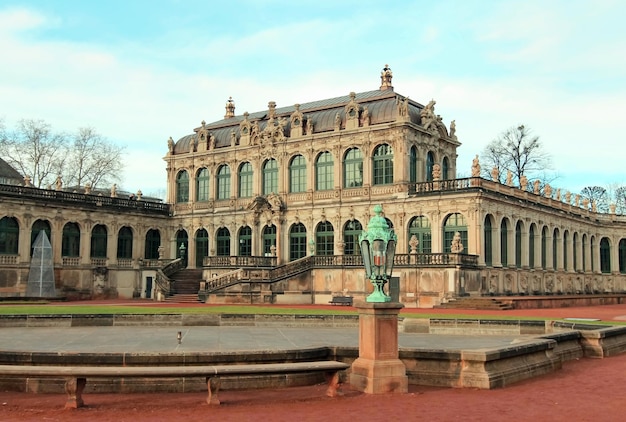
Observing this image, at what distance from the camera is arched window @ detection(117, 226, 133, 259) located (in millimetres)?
54406

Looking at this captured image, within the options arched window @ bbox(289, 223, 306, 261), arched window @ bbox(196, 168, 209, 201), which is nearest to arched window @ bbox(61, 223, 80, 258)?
arched window @ bbox(196, 168, 209, 201)

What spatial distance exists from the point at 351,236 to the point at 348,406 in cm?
3686

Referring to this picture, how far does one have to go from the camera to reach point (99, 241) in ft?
174

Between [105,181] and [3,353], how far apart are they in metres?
62.5

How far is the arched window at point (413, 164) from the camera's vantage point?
156 ft

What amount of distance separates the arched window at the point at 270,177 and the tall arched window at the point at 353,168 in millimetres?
6135

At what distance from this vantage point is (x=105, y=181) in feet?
243

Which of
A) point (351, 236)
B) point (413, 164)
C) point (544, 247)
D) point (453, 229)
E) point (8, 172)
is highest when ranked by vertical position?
point (8, 172)

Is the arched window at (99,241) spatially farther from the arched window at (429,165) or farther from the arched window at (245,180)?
the arched window at (429,165)

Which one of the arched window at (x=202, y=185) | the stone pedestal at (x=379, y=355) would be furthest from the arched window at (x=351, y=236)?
the stone pedestal at (x=379, y=355)

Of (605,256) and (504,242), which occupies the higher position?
(504,242)

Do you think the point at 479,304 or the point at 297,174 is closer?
the point at 479,304

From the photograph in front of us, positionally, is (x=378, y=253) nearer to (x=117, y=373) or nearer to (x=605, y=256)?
(x=117, y=373)

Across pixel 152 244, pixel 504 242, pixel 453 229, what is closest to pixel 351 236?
pixel 453 229
